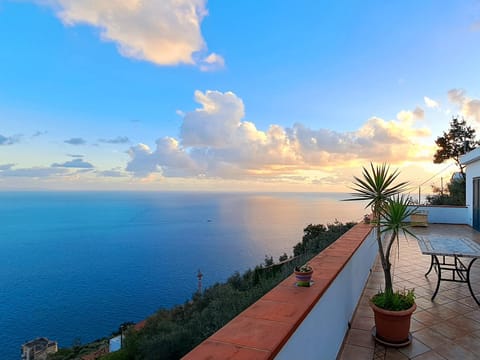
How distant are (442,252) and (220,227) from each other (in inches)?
2840

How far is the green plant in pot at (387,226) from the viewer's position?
2457mm

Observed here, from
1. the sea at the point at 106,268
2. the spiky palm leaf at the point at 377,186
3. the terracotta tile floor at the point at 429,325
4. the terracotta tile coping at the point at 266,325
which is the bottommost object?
the sea at the point at 106,268

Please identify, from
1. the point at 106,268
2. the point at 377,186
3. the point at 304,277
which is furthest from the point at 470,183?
the point at 106,268

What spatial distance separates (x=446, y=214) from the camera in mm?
10578

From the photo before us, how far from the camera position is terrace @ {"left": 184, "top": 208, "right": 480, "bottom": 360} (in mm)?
1198

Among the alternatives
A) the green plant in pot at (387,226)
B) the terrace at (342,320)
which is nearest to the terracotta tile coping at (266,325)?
the terrace at (342,320)

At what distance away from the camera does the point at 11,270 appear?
45.8m

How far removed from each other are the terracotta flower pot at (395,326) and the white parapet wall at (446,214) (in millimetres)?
9745

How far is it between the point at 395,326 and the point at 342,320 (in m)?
0.46

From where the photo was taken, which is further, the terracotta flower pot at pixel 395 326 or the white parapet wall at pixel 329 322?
the terracotta flower pot at pixel 395 326

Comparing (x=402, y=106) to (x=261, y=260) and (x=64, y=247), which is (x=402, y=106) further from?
(x=64, y=247)

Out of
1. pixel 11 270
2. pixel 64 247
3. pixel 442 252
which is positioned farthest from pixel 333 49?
pixel 64 247

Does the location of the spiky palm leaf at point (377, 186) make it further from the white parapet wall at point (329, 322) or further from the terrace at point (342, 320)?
the white parapet wall at point (329, 322)

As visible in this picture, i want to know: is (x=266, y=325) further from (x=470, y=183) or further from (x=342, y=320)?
(x=470, y=183)
